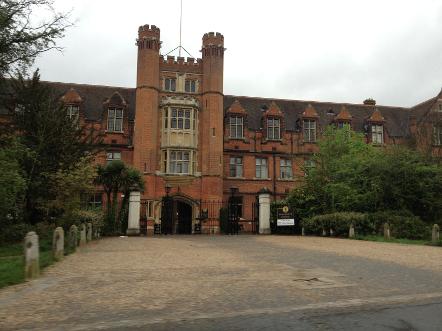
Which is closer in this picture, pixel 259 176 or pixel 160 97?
pixel 160 97

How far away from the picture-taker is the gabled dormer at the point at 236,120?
39469mm

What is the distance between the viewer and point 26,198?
2181 centimetres

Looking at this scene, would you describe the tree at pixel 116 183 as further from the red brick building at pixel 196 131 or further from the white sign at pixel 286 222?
the white sign at pixel 286 222

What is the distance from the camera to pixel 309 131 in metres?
41.5

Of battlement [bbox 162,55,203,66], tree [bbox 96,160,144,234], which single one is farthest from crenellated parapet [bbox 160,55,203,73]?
tree [bbox 96,160,144,234]

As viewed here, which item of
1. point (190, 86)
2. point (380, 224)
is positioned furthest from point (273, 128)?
point (380, 224)

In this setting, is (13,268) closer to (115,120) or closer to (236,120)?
(115,120)

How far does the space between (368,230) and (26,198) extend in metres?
17.6

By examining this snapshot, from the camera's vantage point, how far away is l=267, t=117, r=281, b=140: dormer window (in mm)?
40406

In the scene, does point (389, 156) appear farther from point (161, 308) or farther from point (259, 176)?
point (161, 308)

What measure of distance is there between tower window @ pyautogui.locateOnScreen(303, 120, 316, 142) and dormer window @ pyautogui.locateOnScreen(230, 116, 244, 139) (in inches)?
236

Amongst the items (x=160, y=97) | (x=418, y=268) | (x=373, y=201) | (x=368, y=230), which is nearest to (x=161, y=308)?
(x=418, y=268)

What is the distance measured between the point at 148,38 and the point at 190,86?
16.7ft

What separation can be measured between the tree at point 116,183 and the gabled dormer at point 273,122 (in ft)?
49.5
